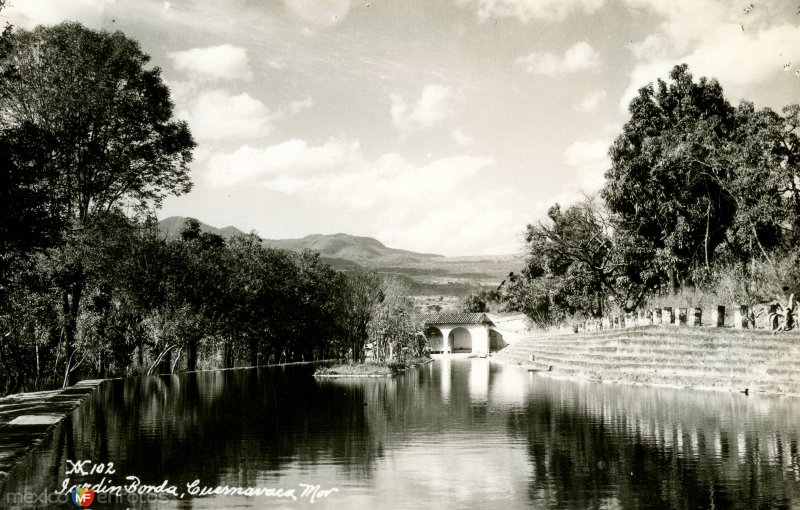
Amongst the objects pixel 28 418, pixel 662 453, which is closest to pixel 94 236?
pixel 28 418

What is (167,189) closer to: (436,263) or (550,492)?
(550,492)

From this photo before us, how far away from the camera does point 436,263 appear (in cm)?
19912

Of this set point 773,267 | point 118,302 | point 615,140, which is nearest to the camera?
point 773,267

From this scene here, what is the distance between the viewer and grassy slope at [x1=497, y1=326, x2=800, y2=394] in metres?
18.2

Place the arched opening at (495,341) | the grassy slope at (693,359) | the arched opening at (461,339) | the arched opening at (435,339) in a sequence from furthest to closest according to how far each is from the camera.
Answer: the arched opening at (461,339), the arched opening at (495,341), the arched opening at (435,339), the grassy slope at (693,359)

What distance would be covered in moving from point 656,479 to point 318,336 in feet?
138

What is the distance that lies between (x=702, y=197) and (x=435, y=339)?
39.1 m

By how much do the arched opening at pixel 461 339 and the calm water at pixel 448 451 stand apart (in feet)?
173

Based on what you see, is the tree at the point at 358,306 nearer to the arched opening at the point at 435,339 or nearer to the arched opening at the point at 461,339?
the arched opening at the point at 435,339

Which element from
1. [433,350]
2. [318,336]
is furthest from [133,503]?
[433,350]

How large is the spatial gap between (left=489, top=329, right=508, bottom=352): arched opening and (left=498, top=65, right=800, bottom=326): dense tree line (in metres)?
30.2

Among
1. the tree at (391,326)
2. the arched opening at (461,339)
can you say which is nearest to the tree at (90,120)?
the tree at (391,326)

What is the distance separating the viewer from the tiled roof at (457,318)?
63.5 meters

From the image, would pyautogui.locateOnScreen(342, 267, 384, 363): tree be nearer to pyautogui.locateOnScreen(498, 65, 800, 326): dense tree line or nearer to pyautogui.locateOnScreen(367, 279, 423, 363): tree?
pyautogui.locateOnScreen(367, 279, 423, 363): tree
